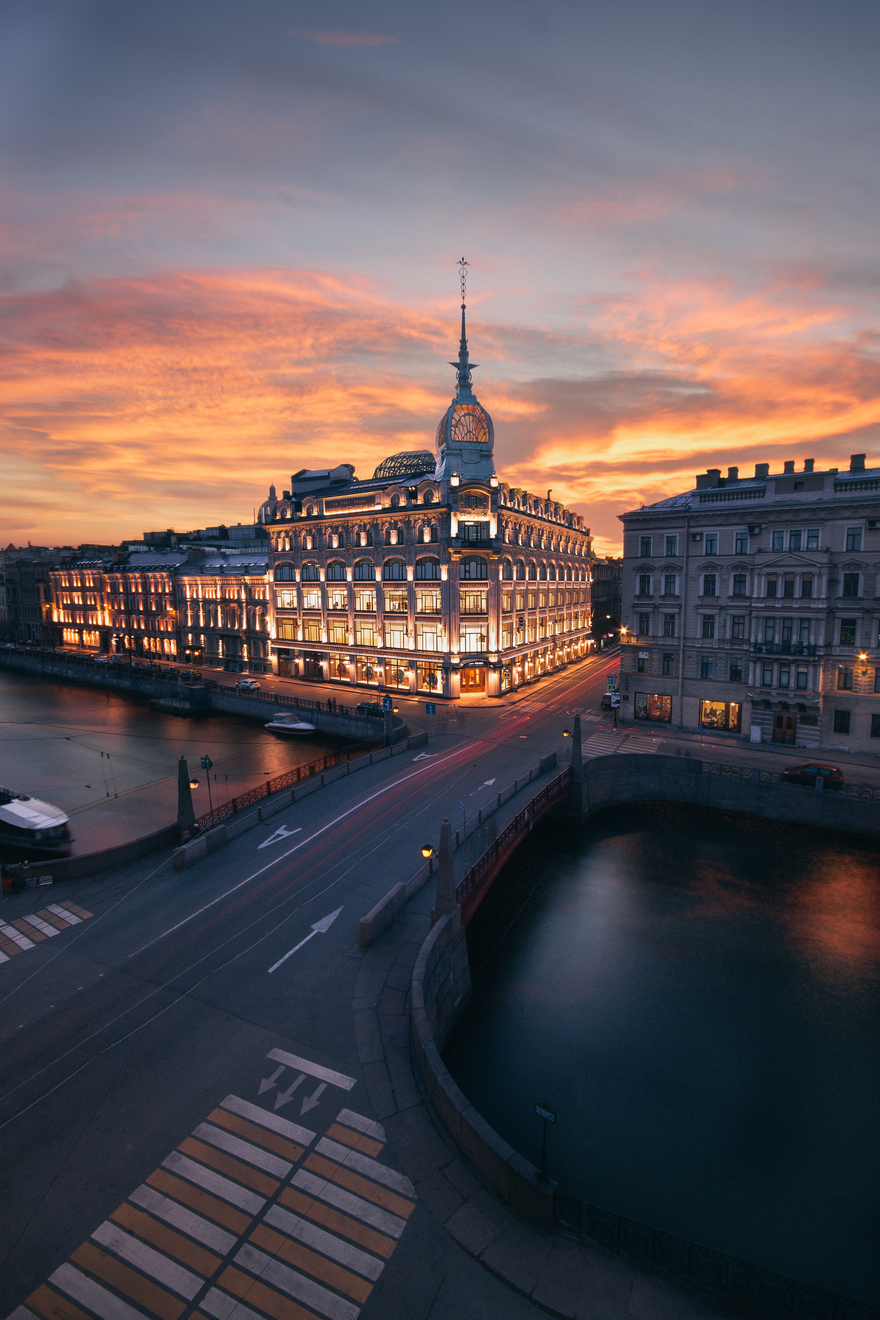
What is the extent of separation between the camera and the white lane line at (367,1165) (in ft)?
42.9

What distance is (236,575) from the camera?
90.0 meters

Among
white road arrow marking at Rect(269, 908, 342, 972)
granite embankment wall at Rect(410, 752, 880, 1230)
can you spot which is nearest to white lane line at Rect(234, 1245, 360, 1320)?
granite embankment wall at Rect(410, 752, 880, 1230)

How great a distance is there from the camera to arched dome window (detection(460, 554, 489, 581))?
6531 cm

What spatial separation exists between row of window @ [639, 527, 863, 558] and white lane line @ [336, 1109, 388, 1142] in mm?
46314

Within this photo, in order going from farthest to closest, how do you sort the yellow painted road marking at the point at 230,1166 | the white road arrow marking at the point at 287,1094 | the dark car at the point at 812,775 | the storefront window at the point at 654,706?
the storefront window at the point at 654,706 → the dark car at the point at 812,775 → the white road arrow marking at the point at 287,1094 → the yellow painted road marking at the point at 230,1166

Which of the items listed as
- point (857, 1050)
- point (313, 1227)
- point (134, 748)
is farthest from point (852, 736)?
point (134, 748)

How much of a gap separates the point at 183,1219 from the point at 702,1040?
18328 millimetres

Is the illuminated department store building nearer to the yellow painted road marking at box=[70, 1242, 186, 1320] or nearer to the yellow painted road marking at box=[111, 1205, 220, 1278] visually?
the yellow painted road marking at box=[111, 1205, 220, 1278]

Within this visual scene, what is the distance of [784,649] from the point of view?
45.4 meters

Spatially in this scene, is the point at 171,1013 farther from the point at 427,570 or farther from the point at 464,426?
the point at 464,426

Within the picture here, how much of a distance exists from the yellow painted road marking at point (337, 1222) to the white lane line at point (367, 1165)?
92 centimetres

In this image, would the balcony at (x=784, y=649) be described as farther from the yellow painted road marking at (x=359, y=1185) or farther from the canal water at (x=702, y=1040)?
the yellow painted road marking at (x=359, y=1185)

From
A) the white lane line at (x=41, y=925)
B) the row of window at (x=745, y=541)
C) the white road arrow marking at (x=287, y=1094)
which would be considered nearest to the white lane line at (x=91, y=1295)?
the white road arrow marking at (x=287, y=1094)

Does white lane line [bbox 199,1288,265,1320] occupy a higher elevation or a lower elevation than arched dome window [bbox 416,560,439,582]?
lower
